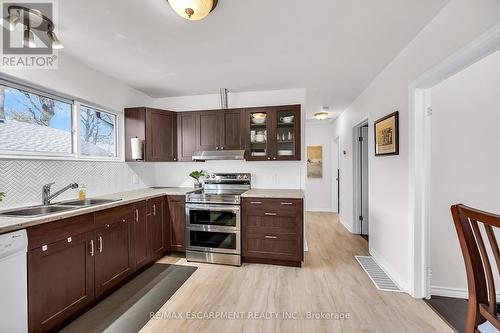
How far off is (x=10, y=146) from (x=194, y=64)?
77.4 inches

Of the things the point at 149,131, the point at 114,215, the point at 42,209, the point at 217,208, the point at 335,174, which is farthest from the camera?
the point at 335,174

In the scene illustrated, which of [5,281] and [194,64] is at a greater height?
[194,64]

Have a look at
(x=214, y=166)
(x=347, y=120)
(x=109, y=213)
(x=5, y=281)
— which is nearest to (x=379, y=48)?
Result: (x=347, y=120)

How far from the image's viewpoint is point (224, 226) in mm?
2945

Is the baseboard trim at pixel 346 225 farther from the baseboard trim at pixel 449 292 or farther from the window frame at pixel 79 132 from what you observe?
the window frame at pixel 79 132

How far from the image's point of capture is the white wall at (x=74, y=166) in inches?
76.9

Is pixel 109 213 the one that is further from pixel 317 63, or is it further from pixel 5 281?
pixel 317 63

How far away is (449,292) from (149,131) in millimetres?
4131

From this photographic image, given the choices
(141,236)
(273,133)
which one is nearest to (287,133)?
(273,133)

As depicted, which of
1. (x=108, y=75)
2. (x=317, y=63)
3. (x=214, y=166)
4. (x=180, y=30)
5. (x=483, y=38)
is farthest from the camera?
(x=214, y=166)

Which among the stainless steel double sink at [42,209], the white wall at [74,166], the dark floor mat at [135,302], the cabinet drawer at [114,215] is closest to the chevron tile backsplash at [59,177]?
the white wall at [74,166]

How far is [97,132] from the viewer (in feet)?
9.71

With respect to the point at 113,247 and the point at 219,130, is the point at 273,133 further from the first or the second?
the point at 113,247

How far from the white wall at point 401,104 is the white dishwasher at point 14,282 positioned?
3.23 metres
